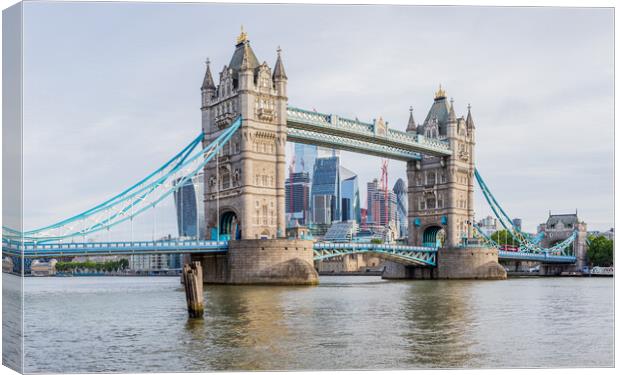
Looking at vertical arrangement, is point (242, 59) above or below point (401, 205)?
above

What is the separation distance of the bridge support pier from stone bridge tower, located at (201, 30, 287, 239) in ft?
13.6

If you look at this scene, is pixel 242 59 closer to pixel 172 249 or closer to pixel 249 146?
pixel 249 146

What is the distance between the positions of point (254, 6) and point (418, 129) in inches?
2341

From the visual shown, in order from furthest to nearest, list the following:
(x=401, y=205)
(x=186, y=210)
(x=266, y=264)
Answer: (x=401, y=205), (x=186, y=210), (x=266, y=264)

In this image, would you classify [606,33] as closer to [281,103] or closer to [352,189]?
[281,103]

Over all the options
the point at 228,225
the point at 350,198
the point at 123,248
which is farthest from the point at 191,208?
the point at 350,198

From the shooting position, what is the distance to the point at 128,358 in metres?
19.0

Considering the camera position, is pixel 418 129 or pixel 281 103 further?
pixel 418 129

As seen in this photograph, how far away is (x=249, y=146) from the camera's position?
5381cm

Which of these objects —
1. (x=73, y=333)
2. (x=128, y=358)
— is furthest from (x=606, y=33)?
(x=73, y=333)

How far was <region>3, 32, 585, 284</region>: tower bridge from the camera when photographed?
154 ft

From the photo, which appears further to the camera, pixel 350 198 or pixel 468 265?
pixel 350 198

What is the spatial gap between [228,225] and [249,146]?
25.1 ft

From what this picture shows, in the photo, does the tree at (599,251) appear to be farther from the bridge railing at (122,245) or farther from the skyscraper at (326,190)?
the skyscraper at (326,190)
